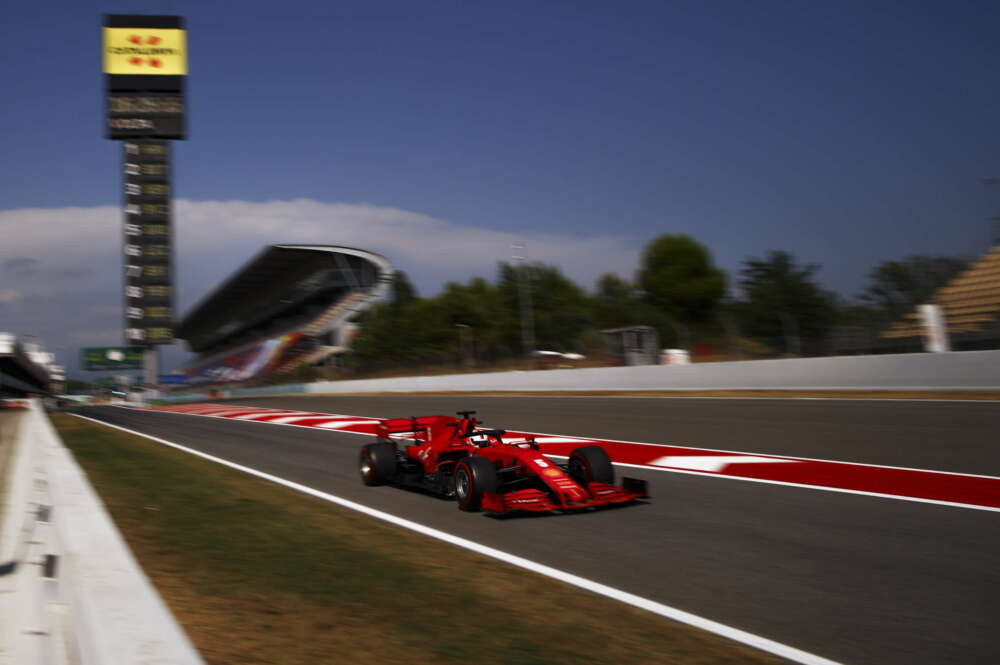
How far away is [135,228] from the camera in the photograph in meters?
69.8

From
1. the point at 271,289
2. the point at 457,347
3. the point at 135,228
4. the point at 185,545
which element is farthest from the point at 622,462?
the point at 271,289

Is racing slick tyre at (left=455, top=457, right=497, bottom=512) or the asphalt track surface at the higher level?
racing slick tyre at (left=455, top=457, right=497, bottom=512)

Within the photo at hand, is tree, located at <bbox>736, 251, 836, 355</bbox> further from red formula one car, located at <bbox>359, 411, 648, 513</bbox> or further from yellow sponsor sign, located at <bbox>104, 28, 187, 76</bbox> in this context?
yellow sponsor sign, located at <bbox>104, 28, 187, 76</bbox>

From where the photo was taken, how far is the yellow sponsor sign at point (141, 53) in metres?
72.5

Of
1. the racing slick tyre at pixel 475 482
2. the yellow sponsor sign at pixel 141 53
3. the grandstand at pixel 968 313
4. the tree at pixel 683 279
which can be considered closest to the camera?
the racing slick tyre at pixel 475 482

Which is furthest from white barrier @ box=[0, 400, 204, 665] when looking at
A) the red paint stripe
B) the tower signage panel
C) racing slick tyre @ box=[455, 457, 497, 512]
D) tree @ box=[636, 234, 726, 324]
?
the tower signage panel

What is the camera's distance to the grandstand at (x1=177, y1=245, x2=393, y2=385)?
2763 inches

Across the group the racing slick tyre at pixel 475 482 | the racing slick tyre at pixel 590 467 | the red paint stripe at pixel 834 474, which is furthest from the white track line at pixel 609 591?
the red paint stripe at pixel 834 474

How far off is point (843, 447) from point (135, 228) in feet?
233

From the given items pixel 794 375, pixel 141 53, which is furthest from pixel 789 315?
pixel 141 53

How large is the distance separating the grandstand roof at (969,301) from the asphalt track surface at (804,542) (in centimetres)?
527

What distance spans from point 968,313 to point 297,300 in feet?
220

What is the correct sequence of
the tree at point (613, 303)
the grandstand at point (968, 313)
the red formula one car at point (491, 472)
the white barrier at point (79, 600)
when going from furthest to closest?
the tree at point (613, 303), the grandstand at point (968, 313), the red formula one car at point (491, 472), the white barrier at point (79, 600)

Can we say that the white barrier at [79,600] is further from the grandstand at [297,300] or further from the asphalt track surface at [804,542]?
the grandstand at [297,300]
